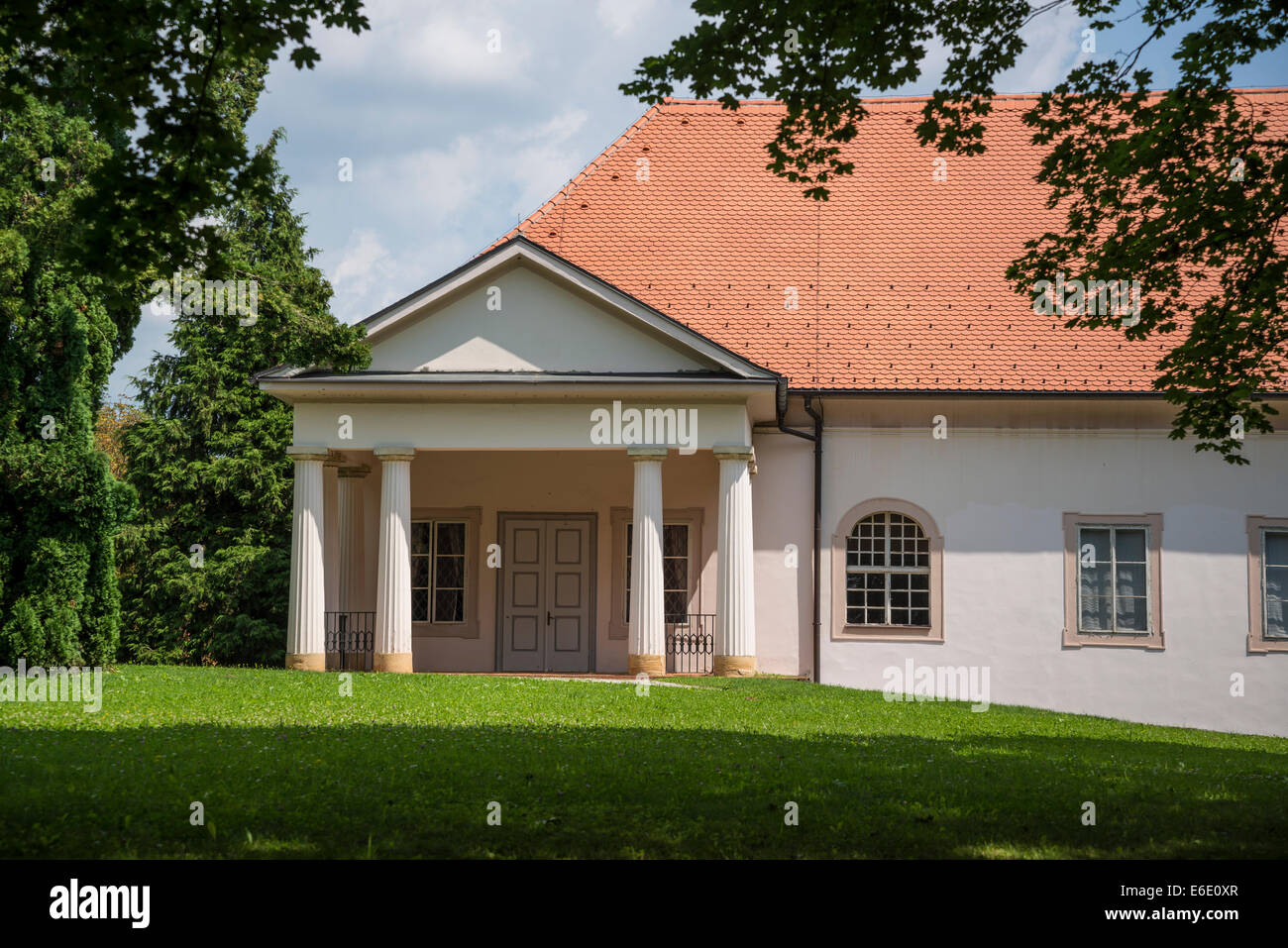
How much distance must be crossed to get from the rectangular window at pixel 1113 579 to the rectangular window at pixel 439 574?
990cm

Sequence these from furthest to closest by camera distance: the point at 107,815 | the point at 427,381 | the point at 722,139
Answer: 1. the point at 722,139
2. the point at 427,381
3. the point at 107,815

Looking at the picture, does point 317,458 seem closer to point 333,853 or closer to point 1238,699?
point 333,853

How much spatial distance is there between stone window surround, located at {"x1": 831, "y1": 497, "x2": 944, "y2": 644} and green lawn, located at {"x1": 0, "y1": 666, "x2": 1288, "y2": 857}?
244 inches

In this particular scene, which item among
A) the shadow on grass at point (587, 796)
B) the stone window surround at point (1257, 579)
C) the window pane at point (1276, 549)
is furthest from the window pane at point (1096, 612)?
the shadow on grass at point (587, 796)

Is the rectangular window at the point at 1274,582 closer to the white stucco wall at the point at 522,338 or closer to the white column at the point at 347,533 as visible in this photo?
the white stucco wall at the point at 522,338

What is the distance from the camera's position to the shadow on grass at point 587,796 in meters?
6.62

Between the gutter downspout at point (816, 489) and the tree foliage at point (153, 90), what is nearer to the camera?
the tree foliage at point (153, 90)

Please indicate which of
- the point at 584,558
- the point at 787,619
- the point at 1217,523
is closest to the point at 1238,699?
the point at 1217,523

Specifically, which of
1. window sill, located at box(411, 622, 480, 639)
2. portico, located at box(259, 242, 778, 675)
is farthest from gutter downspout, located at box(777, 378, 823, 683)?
window sill, located at box(411, 622, 480, 639)

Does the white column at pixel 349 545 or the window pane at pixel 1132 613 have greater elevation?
the white column at pixel 349 545

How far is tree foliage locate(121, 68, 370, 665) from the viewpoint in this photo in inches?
952

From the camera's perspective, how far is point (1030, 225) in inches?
894

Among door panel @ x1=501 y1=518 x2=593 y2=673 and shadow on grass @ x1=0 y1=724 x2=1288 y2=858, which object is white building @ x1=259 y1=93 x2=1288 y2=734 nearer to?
door panel @ x1=501 y1=518 x2=593 y2=673

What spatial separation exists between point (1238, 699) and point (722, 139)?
44.4 feet
